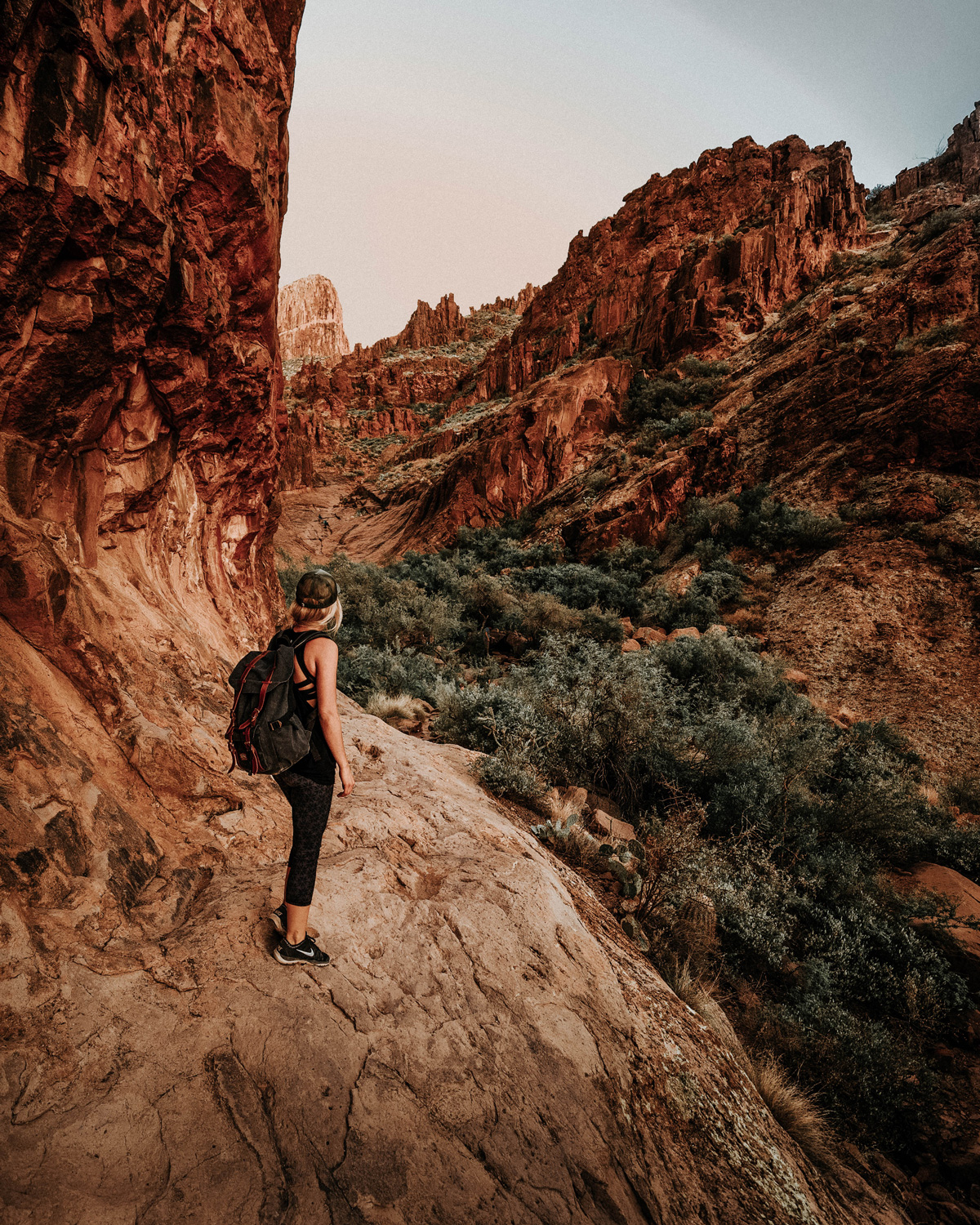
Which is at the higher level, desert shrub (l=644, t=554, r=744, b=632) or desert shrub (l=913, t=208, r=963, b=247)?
desert shrub (l=913, t=208, r=963, b=247)

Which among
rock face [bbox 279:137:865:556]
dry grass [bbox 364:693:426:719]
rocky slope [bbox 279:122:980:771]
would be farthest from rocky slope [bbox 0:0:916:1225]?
rock face [bbox 279:137:865:556]

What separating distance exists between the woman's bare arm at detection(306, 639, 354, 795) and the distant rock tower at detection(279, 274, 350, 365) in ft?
317

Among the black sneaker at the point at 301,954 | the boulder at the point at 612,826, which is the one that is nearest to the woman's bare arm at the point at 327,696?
the black sneaker at the point at 301,954

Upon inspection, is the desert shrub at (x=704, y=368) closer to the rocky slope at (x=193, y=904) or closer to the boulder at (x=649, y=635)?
the boulder at (x=649, y=635)

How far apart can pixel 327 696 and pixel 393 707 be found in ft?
16.5

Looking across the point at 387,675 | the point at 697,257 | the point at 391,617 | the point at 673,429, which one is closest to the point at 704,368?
the point at 673,429

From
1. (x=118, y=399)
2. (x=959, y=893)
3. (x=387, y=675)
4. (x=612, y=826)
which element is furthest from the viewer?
A: (x=387, y=675)

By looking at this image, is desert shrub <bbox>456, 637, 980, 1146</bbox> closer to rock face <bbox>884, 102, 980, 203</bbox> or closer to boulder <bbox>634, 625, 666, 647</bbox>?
boulder <bbox>634, 625, 666, 647</bbox>

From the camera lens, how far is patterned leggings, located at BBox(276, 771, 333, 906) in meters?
2.34

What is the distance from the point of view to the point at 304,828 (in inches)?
93.0

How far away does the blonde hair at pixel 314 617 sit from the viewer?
2426 mm

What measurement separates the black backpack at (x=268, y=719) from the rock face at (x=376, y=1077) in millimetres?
947

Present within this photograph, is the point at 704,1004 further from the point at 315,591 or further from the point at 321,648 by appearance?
the point at 315,591

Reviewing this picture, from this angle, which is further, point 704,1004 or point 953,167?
point 953,167
